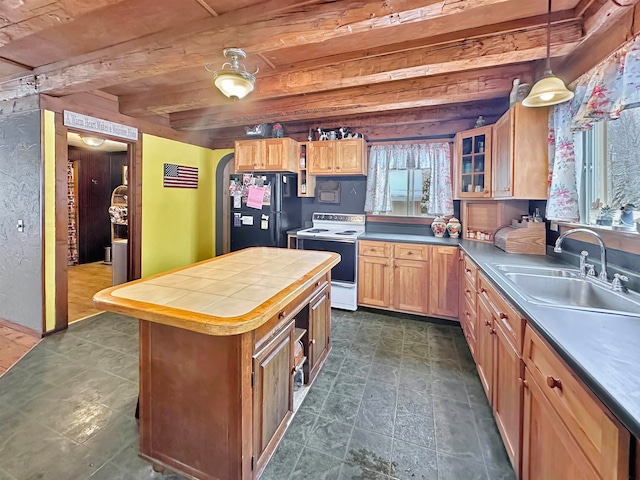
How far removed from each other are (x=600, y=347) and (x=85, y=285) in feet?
19.4

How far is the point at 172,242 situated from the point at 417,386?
371cm

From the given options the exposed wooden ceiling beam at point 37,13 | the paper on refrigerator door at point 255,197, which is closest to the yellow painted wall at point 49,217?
the exposed wooden ceiling beam at point 37,13

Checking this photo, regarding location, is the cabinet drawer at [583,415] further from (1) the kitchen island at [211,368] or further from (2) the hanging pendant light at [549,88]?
(2) the hanging pendant light at [549,88]

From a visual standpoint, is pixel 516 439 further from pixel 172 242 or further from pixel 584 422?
pixel 172 242

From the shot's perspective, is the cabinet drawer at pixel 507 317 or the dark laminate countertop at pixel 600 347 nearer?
the dark laminate countertop at pixel 600 347

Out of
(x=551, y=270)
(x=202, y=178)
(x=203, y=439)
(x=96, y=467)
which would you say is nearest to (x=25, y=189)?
(x=202, y=178)

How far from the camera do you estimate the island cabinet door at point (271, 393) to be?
1351 mm

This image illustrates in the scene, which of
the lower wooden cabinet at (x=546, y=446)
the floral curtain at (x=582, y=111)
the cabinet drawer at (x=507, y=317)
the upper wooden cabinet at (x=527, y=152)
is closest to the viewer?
the lower wooden cabinet at (x=546, y=446)

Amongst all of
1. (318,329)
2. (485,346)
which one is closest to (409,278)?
(485,346)

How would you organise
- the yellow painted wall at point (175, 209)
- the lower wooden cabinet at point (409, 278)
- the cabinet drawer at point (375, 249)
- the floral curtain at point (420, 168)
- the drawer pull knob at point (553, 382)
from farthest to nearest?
the yellow painted wall at point (175, 209) < the floral curtain at point (420, 168) < the cabinet drawer at point (375, 249) < the lower wooden cabinet at point (409, 278) < the drawer pull knob at point (553, 382)

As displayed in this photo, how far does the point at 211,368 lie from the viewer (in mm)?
1274

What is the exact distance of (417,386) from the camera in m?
2.19

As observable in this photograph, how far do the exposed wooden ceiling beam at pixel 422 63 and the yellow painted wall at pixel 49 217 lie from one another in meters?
1.30

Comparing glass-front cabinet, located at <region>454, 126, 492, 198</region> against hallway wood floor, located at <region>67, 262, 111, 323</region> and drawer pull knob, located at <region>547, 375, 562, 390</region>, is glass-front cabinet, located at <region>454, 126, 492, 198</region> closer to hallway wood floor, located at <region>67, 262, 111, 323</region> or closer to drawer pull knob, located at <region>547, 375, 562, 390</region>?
drawer pull knob, located at <region>547, 375, 562, 390</region>
